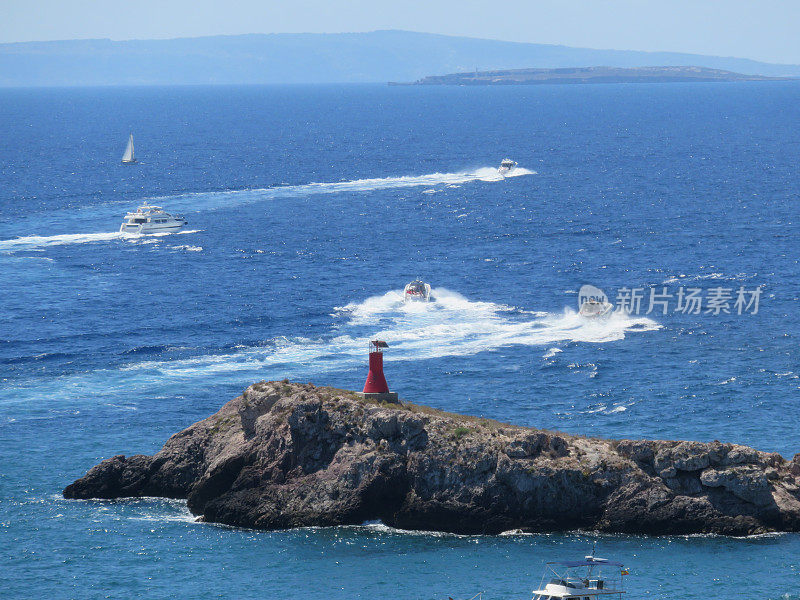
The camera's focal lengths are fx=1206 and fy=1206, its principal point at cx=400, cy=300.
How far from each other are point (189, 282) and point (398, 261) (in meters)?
24.0

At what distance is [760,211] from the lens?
161500mm

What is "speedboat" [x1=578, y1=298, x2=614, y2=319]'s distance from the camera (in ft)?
348

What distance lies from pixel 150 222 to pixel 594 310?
71465mm

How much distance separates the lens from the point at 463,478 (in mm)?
Result: 60375

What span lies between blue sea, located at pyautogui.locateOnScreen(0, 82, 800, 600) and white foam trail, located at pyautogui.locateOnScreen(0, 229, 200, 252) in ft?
1.82

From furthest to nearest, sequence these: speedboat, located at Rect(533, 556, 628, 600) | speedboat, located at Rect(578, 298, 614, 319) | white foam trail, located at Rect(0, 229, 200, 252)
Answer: white foam trail, located at Rect(0, 229, 200, 252), speedboat, located at Rect(578, 298, 614, 319), speedboat, located at Rect(533, 556, 628, 600)

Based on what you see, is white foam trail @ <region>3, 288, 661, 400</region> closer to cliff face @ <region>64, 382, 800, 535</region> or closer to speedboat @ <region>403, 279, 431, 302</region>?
speedboat @ <region>403, 279, 431, 302</region>

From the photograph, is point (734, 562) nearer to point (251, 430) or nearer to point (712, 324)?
point (251, 430)

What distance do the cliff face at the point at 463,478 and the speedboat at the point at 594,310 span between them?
43282mm

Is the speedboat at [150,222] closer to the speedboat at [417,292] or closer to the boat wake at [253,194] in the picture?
the boat wake at [253,194]

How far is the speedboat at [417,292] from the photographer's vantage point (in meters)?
114

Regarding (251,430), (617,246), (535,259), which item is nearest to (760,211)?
(617,246)

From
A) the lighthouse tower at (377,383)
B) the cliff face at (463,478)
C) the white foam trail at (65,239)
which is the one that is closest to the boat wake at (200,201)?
the white foam trail at (65,239)

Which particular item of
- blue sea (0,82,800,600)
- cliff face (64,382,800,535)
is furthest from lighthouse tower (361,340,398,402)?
blue sea (0,82,800,600)
